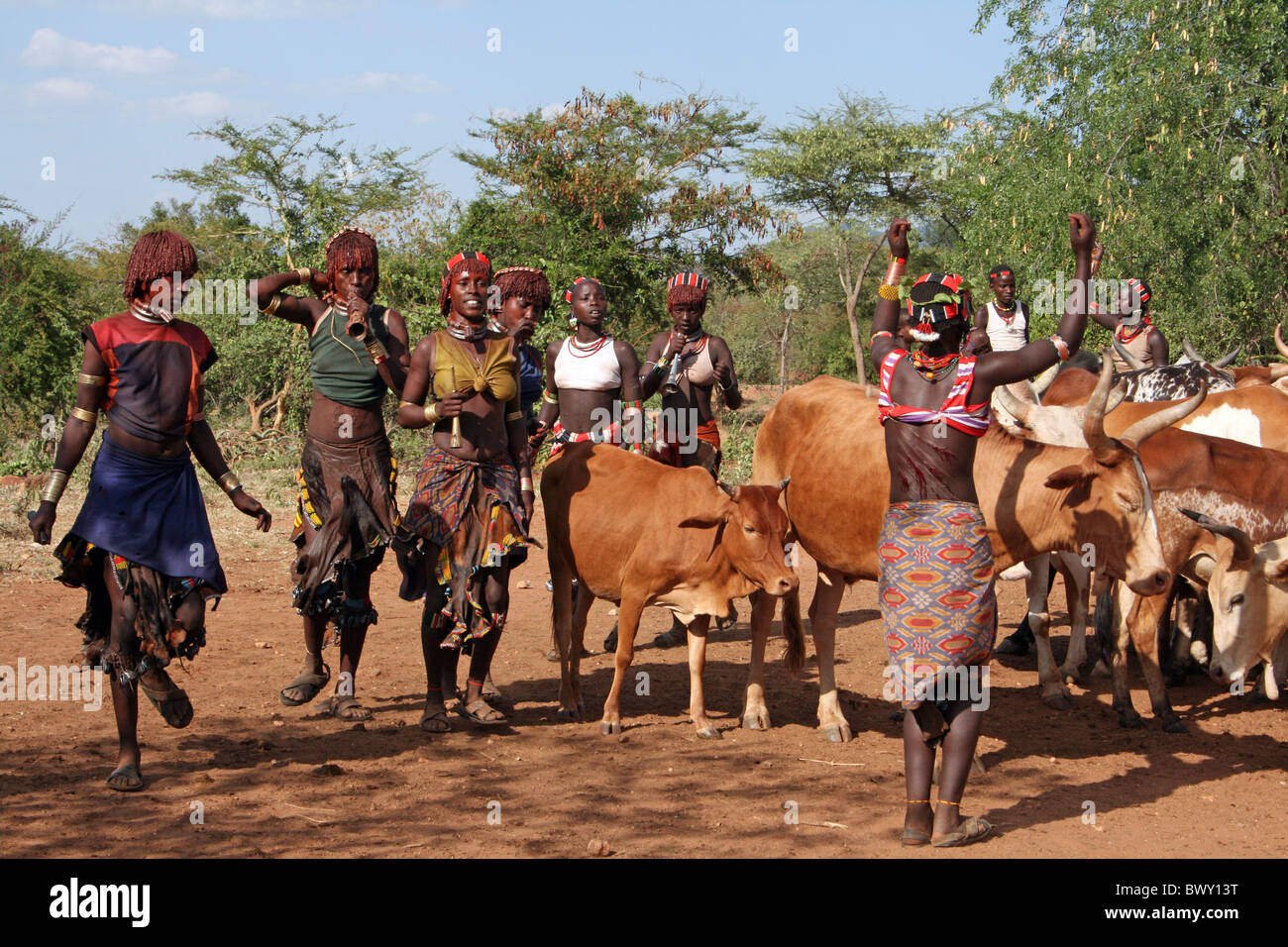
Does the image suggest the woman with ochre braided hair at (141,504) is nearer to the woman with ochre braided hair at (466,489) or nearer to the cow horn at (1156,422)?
the woman with ochre braided hair at (466,489)

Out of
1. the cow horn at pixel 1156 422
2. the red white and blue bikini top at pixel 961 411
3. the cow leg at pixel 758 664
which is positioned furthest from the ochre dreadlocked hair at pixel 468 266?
the cow horn at pixel 1156 422

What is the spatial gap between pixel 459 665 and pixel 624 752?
232cm

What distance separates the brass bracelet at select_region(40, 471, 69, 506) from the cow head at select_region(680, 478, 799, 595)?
2.82m

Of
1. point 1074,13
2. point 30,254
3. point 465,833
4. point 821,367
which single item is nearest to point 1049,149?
point 1074,13

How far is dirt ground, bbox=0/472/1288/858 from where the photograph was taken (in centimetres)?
484

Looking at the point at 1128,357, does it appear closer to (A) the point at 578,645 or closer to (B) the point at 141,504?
(A) the point at 578,645

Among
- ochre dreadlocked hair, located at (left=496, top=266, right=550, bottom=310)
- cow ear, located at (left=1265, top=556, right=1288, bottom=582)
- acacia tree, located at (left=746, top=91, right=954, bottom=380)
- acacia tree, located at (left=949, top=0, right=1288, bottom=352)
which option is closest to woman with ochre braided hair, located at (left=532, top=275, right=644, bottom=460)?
ochre dreadlocked hair, located at (left=496, top=266, right=550, bottom=310)

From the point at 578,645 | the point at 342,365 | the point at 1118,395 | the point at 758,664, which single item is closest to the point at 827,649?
the point at 758,664

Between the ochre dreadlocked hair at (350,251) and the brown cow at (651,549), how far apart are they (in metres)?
1.53

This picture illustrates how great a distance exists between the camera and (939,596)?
468 cm

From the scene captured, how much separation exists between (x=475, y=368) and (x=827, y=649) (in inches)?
93.8

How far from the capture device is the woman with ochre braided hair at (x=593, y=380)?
7.44 metres

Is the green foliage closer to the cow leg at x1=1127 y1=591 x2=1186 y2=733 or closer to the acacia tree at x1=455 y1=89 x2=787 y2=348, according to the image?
the acacia tree at x1=455 y1=89 x2=787 y2=348

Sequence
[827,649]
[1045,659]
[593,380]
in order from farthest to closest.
A: 1. [593,380]
2. [1045,659]
3. [827,649]
